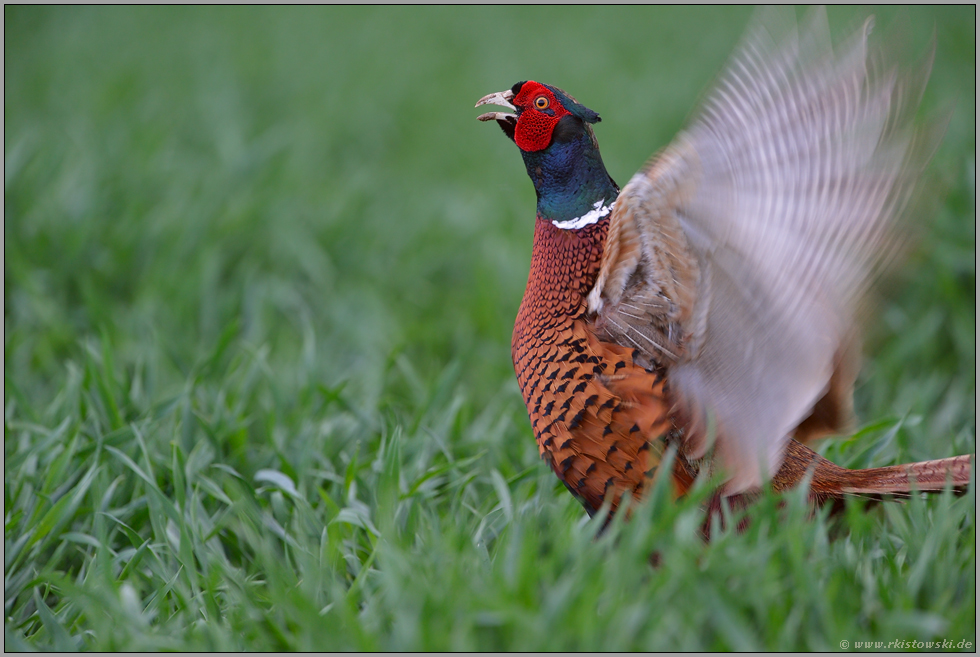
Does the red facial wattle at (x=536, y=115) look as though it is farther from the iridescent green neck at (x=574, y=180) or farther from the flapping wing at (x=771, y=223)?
the flapping wing at (x=771, y=223)

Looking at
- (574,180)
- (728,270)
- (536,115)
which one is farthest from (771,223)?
(536,115)

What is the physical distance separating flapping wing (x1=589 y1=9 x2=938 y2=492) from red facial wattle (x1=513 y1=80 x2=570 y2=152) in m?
0.26

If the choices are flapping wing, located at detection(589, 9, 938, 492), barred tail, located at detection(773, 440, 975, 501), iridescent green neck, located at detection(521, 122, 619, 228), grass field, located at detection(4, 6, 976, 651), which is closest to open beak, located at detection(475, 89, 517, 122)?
iridescent green neck, located at detection(521, 122, 619, 228)

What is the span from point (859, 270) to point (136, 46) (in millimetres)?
6447

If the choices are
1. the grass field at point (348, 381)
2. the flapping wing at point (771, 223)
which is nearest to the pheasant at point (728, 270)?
the flapping wing at point (771, 223)

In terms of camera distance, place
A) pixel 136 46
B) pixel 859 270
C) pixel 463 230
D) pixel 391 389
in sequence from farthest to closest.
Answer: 1. pixel 136 46
2. pixel 463 230
3. pixel 391 389
4. pixel 859 270

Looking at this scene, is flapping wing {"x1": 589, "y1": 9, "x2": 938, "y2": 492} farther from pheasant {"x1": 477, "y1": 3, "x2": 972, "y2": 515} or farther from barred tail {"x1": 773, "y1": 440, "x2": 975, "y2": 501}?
barred tail {"x1": 773, "y1": 440, "x2": 975, "y2": 501}

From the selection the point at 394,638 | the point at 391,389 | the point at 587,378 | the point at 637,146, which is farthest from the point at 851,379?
the point at 637,146

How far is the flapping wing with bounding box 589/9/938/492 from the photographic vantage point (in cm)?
147

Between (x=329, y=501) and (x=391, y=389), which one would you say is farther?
(x=391, y=389)

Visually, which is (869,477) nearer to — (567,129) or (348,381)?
(567,129)

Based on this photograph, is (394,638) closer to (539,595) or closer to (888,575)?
(539,595)

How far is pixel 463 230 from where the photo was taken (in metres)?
4.31

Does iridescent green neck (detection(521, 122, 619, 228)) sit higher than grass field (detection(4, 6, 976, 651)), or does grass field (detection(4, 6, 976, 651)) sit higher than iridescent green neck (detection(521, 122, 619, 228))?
iridescent green neck (detection(521, 122, 619, 228))
